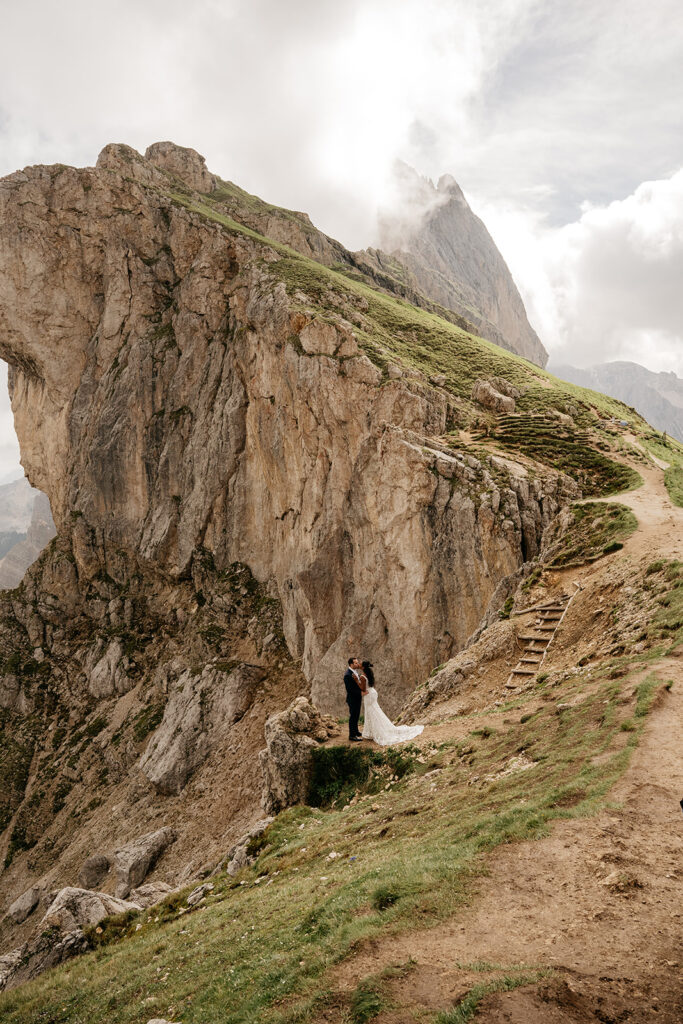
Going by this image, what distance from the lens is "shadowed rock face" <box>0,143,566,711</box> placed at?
100 ft

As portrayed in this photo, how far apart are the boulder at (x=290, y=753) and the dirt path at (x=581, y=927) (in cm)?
1059

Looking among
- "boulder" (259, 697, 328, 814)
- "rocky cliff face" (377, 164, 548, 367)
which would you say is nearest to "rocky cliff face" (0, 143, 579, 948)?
"boulder" (259, 697, 328, 814)

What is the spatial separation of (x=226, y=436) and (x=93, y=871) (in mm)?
34442

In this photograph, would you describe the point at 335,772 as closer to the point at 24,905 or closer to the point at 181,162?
the point at 24,905

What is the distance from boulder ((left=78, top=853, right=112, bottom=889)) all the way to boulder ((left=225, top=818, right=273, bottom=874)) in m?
22.7

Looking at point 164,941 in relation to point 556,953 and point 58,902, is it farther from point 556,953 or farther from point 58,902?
point 556,953

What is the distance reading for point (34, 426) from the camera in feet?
221

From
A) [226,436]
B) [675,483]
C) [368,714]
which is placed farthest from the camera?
[226,436]

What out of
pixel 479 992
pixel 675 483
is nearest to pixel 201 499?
pixel 675 483

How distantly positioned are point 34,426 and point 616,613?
7079cm

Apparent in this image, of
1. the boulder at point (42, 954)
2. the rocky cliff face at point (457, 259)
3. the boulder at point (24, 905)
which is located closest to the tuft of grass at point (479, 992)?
the boulder at point (42, 954)

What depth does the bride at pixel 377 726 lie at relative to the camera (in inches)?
651

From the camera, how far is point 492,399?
3894 cm

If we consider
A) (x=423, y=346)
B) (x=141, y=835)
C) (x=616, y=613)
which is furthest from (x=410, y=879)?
(x=423, y=346)
